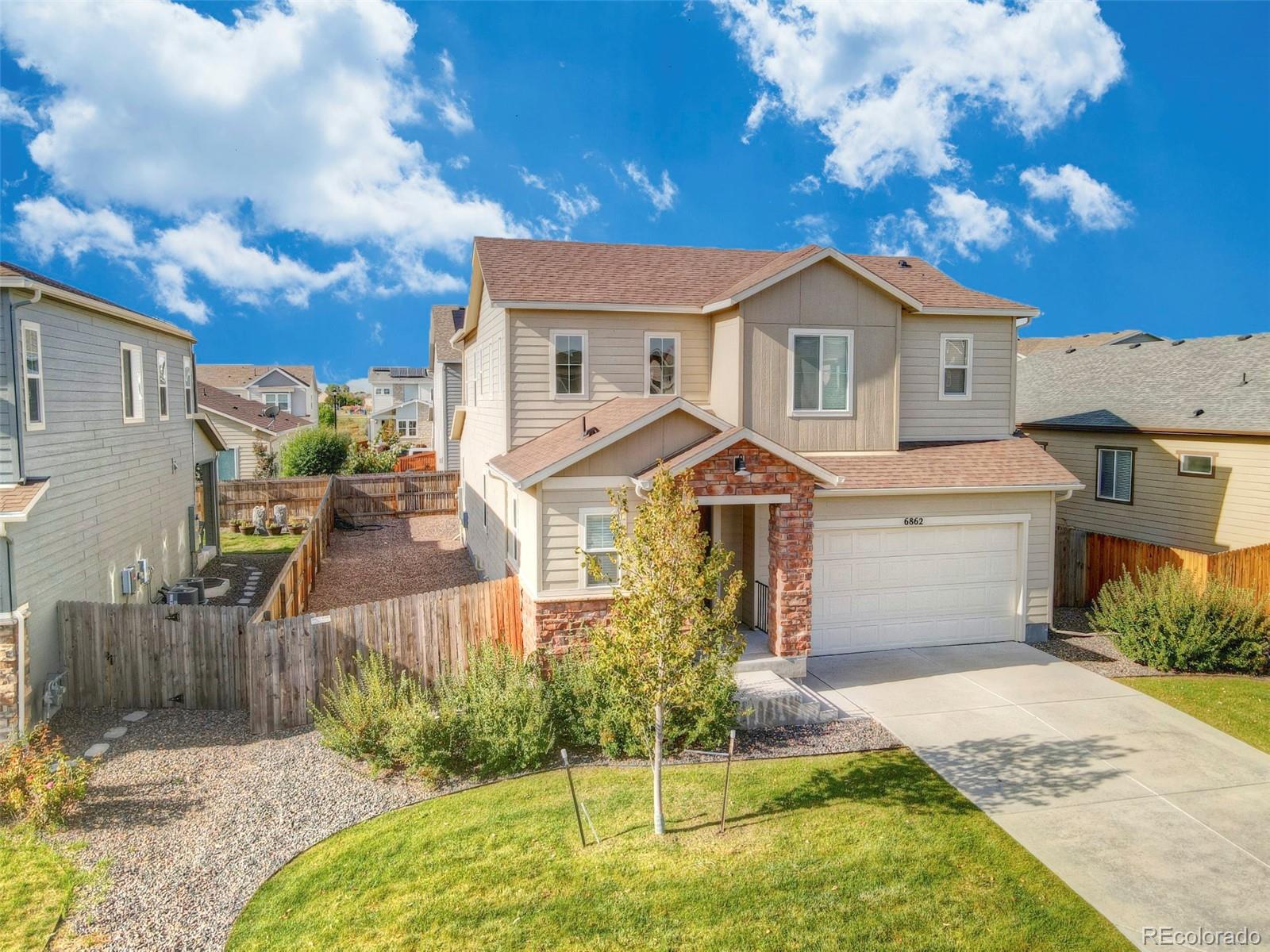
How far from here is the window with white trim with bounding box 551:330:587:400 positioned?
15.9 metres

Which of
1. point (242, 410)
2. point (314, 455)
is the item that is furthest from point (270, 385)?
point (314, 455)

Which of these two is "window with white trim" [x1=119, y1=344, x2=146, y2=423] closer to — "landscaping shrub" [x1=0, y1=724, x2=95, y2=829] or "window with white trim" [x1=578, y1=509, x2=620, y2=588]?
"landscaping shrub" [x1=0, y1=724, x2=95, y2=829]

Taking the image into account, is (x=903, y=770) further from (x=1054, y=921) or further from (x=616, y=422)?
(x=616, y=422)

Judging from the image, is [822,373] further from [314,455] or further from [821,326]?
[314,455]

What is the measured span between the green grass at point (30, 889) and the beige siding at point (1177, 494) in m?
20.3

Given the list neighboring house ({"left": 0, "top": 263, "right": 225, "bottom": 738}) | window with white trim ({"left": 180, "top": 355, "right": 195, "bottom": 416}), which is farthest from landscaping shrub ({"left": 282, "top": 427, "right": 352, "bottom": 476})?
neighboring house ({"left": 0, "top": 263, "right": 225, "bottom": 738})

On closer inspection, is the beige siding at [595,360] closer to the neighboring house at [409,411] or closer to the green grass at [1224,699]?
the green grass at [1224,699]

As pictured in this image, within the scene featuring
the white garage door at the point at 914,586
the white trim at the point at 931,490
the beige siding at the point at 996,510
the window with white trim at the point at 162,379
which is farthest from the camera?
the window with white trim at the point at 162,379

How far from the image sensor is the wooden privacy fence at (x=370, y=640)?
11.5 m

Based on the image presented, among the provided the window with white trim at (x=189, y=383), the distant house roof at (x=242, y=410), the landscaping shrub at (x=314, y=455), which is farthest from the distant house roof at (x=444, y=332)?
the window with white trim at (x=189, y=383)

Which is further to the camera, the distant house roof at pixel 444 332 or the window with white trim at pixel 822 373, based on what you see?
the distant house roof at pixel 444 332

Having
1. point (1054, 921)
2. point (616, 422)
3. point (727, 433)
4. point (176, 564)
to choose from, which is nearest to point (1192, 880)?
point (1054, 921)

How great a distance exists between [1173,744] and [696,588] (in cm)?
743

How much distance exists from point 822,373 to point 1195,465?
379 inches
